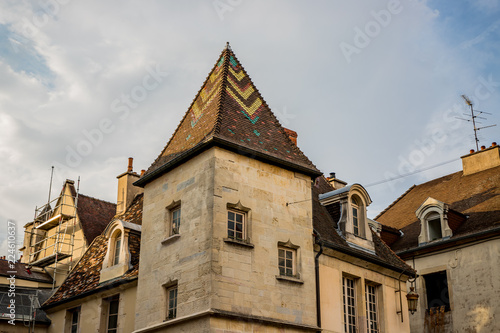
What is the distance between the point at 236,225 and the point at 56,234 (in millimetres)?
11160

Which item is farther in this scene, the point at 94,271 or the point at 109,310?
the point at 94,271

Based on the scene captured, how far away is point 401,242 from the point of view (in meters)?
25.0

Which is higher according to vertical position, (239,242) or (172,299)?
(239,242)

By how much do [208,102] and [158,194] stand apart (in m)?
3.11

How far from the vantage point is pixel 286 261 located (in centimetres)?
1628

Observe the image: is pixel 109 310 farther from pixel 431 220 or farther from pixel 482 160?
pixel 482 160

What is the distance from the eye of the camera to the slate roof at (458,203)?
75.0ft

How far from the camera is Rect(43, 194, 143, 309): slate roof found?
18.2 metres

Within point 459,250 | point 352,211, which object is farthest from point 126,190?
point 459,250

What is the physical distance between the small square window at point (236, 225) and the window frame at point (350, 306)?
4.14 metres

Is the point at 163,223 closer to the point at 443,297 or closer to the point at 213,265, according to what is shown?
the point at 213,265

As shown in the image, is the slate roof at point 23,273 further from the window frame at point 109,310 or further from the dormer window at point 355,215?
the dormer window at point 355,215

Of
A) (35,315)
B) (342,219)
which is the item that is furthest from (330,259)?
(35,315)

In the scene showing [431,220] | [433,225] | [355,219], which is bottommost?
[355,219]
